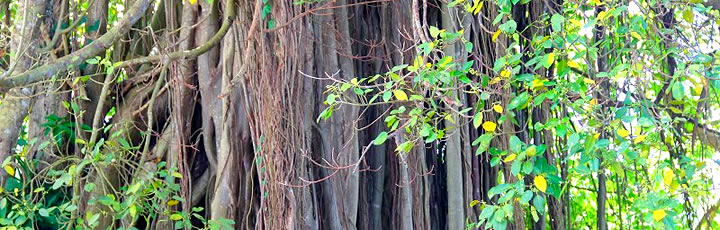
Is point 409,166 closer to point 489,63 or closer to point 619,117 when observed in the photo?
point 489,63

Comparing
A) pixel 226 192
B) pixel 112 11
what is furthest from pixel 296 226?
pixel 112 11

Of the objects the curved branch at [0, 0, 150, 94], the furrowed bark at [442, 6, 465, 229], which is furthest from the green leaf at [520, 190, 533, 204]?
the curved branch at [0, 0, 150, 94]

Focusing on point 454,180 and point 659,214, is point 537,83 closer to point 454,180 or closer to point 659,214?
point 659,214

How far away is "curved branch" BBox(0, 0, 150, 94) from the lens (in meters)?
2.74

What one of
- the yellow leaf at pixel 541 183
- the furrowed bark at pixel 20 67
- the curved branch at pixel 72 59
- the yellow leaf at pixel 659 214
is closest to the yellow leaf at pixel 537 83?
the yellow leaf at pixel 541 183

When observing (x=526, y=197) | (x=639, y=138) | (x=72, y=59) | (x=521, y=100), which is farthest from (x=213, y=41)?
(x=639, y=138)

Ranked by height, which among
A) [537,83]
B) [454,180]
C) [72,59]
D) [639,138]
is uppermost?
[72,59]

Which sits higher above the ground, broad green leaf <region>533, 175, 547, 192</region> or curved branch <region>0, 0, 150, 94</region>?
curved branch <region>0, 0, 150, 94</region>

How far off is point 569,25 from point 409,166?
36.3 inches

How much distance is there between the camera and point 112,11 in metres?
4.25

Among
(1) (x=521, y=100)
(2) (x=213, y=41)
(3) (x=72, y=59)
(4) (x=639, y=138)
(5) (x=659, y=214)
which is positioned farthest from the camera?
(2) (x=213, y=41)

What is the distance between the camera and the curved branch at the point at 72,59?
2742 mm

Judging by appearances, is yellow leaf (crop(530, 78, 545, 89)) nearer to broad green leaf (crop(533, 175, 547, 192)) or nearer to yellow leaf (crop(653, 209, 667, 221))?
broad green leaf (crop(533, 175, 547, 192))

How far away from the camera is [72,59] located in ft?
9.32
